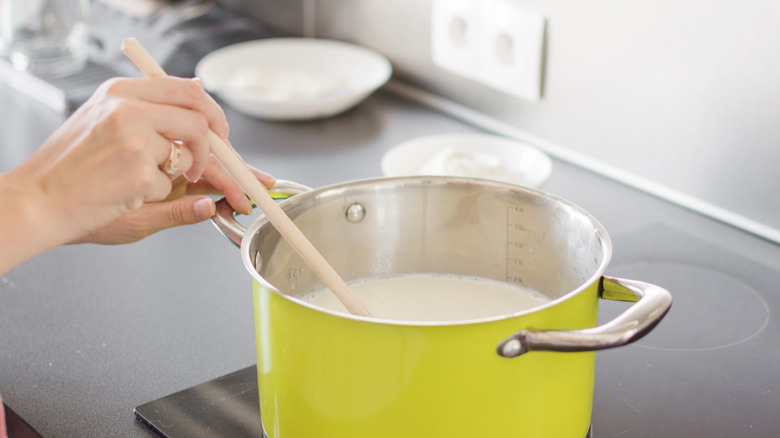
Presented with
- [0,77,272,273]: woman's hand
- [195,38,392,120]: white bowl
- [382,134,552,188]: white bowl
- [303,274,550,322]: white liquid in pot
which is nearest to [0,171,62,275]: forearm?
[0,77,272,273]: woman's hand

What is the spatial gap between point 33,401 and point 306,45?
34.9 inches

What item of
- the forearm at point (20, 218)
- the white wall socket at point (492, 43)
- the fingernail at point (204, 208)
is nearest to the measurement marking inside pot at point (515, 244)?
the fingernail at point (204, 208)

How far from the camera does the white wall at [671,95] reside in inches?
36.0

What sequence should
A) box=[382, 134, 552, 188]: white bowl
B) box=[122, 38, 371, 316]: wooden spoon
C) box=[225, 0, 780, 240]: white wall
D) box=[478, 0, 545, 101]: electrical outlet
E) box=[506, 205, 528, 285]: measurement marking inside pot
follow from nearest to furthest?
box=[122, 38, 371, 316]: wooden spoon, box=[506, 205, 528, 285]: measurement marking inside pot, box=[225, 0, 780, 240]: white wall, box=[382, 134, 552, 188]: white bowl, box=[478, 0, 545, 101]: electrical outlet

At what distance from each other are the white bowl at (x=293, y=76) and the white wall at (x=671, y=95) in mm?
223

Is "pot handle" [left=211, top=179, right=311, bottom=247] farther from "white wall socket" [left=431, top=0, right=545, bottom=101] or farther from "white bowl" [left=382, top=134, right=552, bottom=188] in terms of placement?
"white wall socket" [left=431, top=0, right=545, bottom=101]

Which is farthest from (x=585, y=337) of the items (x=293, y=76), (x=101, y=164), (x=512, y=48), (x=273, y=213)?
(x=293, y=76)

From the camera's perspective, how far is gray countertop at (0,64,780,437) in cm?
71

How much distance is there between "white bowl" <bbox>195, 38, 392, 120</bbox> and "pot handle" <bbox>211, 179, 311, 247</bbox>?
531mm

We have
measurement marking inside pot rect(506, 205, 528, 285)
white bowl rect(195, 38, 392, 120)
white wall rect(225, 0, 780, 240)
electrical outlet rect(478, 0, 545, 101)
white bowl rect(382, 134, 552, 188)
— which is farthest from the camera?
white bowl rect(195, 38, 392, 120)

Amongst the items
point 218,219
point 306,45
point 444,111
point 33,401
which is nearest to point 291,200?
point 218,219

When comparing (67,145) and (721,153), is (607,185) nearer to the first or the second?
(721,153)

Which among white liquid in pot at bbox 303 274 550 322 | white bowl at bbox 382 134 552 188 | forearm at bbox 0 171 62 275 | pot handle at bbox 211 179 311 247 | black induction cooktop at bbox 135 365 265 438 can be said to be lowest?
black induction cooktop at bbox 135 365 265 438

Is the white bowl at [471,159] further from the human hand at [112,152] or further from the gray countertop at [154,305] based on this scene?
the human hand at [112,152]
